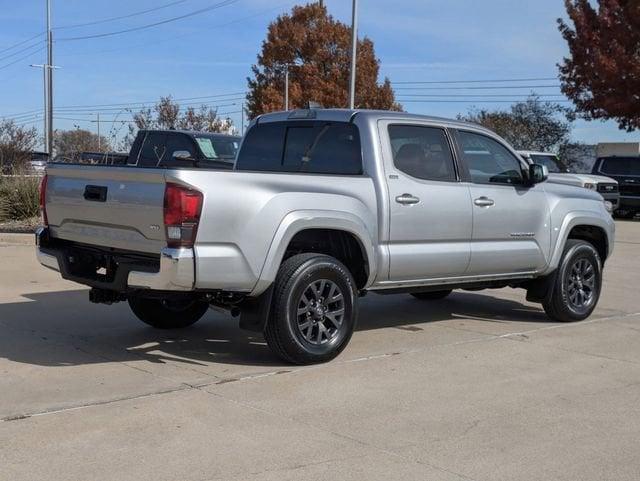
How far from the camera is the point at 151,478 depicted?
3.94m

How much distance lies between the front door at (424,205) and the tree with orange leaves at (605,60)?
24.4m

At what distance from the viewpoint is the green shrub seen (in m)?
16.0

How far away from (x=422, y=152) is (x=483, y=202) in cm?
80

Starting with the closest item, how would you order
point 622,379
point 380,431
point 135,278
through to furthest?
point 380,431
point 135,278
point 622,379

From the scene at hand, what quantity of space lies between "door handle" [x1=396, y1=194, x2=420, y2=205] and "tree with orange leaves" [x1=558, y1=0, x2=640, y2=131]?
2502 centimetres

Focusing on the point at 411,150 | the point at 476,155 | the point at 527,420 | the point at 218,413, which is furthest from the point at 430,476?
the point at 476,155

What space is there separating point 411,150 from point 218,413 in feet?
10.1

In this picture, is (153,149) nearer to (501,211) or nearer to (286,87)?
(501,211)

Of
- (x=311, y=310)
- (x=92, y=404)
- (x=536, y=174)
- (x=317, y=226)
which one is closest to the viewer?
(x=92, y=404)

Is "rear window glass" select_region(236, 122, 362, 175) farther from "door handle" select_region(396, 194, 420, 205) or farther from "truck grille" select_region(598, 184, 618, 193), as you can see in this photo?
"truck grille" select_region(598, 184, 618, 193)

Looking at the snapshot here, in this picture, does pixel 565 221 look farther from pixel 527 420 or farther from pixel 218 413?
pixel 218 413

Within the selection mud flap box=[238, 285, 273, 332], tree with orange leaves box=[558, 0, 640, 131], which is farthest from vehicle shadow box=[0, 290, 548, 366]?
tree with orange leaves box=[558, 0, 640, 131]

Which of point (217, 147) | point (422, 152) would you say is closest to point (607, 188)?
point (217, 147)

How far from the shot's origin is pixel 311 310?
6.14 m
